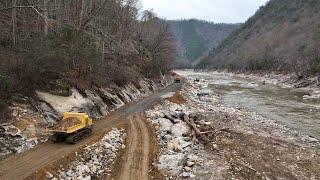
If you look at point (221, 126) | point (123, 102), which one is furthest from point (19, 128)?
point (123, 102)

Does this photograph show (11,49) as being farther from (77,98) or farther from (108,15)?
(108,15)

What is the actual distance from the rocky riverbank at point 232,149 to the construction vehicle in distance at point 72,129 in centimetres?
573

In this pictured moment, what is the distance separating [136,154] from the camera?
1137 inches

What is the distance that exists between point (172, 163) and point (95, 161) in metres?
4.80

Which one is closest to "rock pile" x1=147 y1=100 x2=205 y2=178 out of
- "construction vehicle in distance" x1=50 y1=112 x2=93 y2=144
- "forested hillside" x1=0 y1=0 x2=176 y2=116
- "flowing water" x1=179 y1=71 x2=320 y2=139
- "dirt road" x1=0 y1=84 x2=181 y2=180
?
"dirt road" x1=0 y1=84 x2=181 y2=180

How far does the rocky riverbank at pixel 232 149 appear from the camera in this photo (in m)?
26.5

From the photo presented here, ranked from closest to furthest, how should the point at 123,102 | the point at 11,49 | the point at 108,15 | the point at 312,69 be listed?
the point at 11,49 < the point at 123,102 < the point at 108,15 < the point at 312,69

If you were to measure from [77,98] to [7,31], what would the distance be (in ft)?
32.1

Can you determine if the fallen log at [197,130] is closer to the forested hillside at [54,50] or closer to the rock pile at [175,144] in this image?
the rock pile at [175,144]

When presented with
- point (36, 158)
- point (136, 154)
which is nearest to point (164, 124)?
point (136, 154)

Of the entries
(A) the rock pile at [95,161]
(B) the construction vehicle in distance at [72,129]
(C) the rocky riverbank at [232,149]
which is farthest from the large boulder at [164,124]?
(B) the construction vehicle in distance at [72,129]

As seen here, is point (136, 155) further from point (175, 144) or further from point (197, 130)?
point (197, 130)

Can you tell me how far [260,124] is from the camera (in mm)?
44156

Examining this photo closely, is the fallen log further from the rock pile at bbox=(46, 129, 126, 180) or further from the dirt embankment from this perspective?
the rock pile at bbox=(46, 129, 126, 180)
